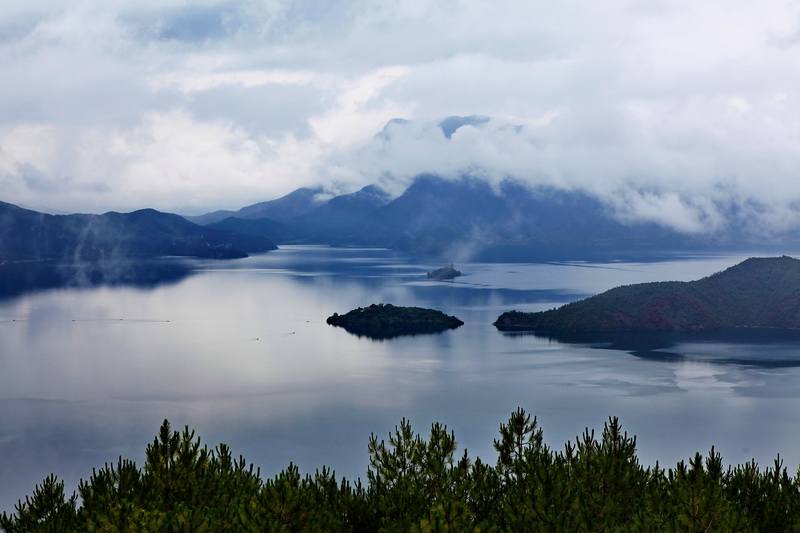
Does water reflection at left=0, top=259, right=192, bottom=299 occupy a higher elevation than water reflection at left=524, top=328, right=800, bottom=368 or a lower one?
higher

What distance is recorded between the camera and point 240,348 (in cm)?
7519

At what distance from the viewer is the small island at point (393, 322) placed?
280ft

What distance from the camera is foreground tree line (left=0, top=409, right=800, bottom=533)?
14.1 metres

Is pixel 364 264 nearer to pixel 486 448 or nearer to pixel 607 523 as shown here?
pixel 486 448

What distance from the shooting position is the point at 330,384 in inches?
2352

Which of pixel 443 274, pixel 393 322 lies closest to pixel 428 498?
pixel 393 322

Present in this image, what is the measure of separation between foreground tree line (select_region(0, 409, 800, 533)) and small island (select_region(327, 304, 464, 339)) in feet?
209

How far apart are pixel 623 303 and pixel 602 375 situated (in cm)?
2943

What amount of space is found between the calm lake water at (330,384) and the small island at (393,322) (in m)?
2.01

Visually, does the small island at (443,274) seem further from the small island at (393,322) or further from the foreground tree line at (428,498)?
the foreground tree line at (428,498)

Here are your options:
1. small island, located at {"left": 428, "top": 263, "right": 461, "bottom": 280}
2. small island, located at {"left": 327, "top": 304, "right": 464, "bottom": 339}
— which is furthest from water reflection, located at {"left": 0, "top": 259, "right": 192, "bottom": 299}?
small island, located at {"left": 327, "top": 304, "right": 464, "bottom": 339}

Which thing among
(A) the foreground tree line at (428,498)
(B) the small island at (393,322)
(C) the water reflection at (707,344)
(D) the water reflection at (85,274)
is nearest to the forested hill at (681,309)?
(C) the water reflection at (707,344)

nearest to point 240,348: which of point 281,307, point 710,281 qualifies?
point 281,307

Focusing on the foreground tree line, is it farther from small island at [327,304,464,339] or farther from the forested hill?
the forested hill
